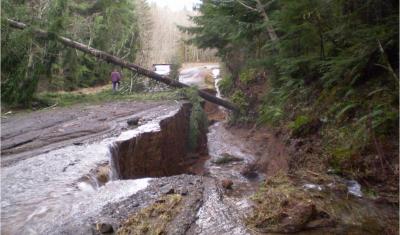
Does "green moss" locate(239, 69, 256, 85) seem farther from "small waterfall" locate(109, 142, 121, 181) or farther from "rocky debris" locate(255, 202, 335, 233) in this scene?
"rocky debris" locate(255, 202, 335, 233)

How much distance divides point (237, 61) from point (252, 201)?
1325 centimetres

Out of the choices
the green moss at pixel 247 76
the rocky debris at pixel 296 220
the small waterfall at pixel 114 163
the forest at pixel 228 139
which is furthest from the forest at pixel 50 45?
the rocky debris at pixel 296 220

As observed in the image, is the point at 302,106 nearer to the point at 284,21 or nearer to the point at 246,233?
the point at 284,21

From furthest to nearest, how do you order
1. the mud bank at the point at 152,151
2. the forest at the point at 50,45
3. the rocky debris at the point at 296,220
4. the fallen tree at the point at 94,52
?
the fallen tree at the point at 94,52, the forest at the point at 50,45, the mud bank at the point at 152,151, the rocky debris at the point at 296,220

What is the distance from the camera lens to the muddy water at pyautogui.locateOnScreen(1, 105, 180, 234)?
5.04 meters

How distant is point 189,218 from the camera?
4594mm

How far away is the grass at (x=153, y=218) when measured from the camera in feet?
14.2

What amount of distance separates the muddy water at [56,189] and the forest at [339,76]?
322 cm

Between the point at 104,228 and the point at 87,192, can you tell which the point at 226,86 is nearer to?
the point at 87,192

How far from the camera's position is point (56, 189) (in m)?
6.12

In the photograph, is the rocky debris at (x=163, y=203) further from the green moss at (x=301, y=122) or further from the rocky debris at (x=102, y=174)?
the green moss at (x=301, y=122)

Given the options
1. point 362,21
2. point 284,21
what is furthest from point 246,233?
point 284,21

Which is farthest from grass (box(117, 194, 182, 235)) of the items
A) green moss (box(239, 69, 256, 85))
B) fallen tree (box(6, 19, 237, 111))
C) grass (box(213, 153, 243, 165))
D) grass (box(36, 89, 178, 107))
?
green moss (box(239, 69, 256, 85))

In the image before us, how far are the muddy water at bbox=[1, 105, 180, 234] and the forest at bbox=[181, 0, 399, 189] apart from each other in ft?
10.6
